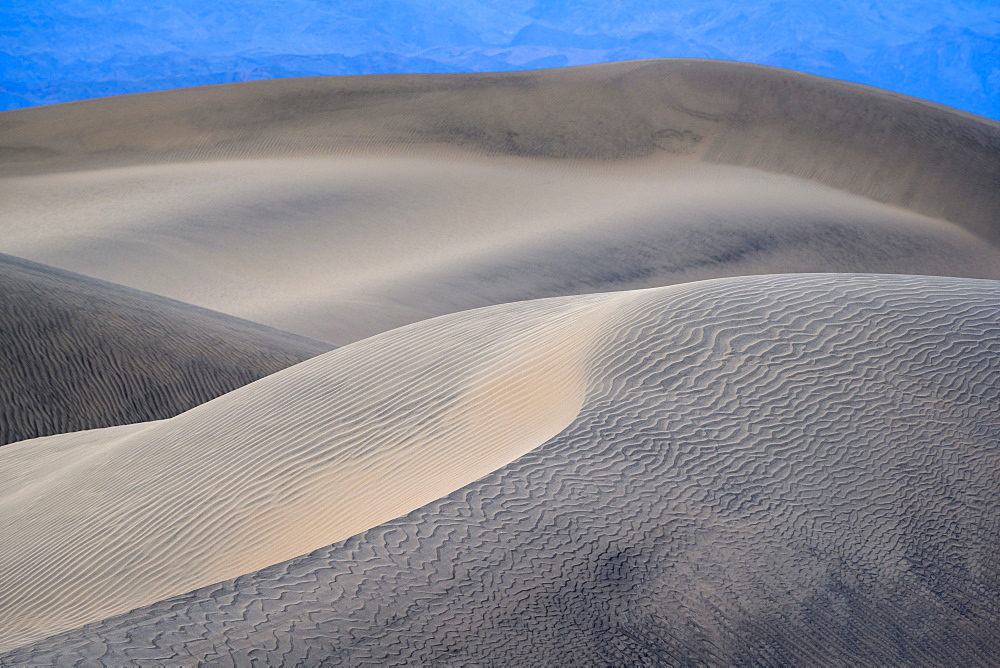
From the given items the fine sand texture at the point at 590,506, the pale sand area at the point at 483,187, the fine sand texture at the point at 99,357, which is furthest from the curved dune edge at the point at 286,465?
the pale sand area at the point at 483,187

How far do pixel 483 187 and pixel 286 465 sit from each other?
12.2m

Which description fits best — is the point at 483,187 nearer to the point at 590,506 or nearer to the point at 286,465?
the point at 286,465

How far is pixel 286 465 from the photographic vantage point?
3408mm

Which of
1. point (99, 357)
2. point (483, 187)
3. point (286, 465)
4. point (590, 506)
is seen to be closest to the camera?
point (590, 506)

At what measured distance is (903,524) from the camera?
278 cm

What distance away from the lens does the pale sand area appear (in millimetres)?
11484

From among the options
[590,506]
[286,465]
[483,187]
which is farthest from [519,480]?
[483,187]

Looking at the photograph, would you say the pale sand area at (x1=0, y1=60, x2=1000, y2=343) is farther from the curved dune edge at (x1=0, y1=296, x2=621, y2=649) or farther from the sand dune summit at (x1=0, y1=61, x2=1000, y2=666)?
the curved dune edge at (x1=0, y1=296, x2=621, y2=649)

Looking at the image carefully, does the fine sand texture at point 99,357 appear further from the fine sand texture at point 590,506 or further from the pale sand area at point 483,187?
the pale sand area at point 483,187

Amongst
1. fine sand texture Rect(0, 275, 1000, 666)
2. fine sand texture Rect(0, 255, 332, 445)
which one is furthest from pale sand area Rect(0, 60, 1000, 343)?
fine sand texture Rect(0, 275, 1000, 666)

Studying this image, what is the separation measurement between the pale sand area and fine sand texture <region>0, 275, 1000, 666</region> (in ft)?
18.5

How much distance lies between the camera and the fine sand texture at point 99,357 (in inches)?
227

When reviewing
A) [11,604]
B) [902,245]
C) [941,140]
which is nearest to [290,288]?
[11,604]

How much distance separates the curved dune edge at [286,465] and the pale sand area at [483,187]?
483cm
